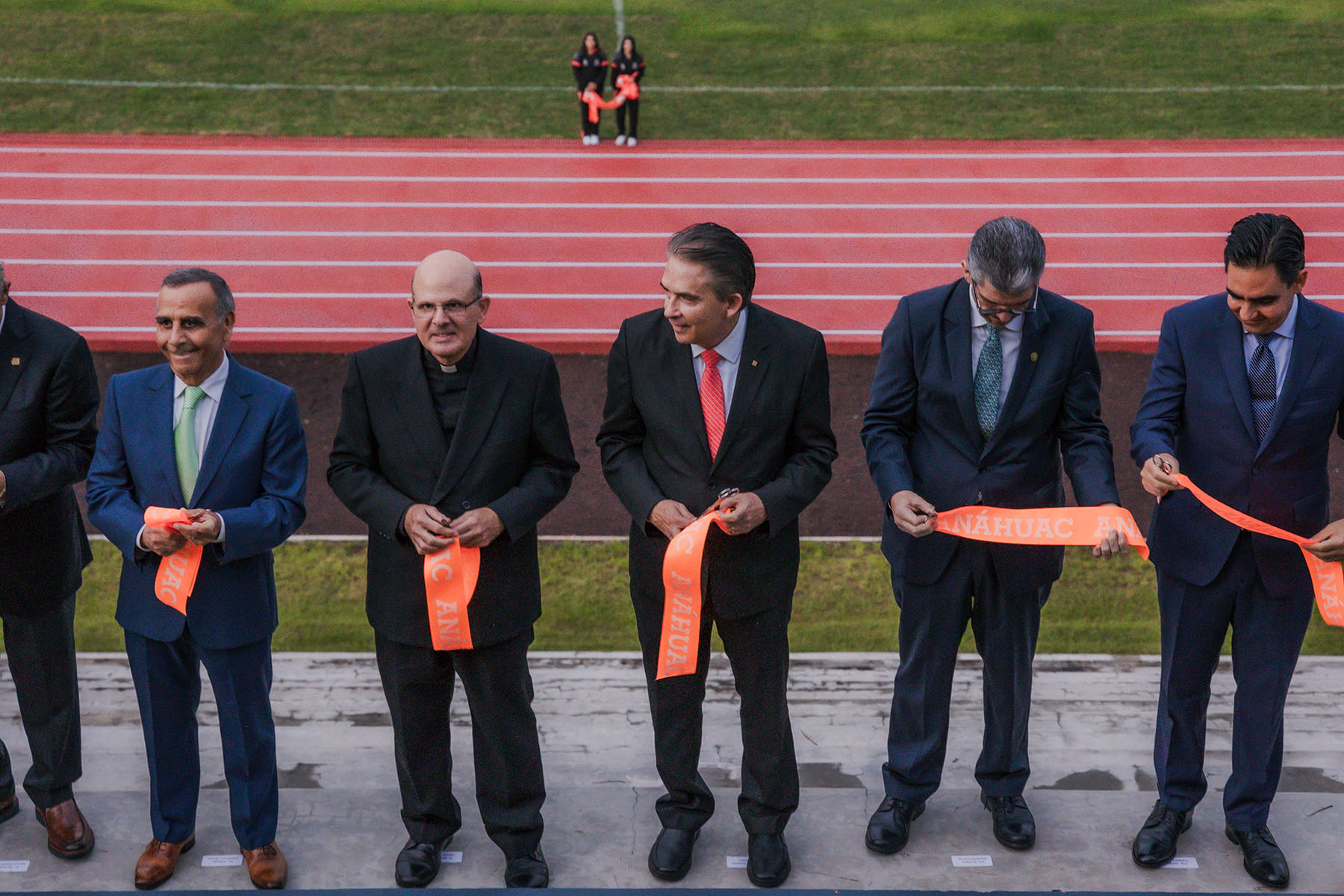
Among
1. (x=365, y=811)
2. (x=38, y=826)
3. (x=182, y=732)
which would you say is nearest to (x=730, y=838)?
(x=365, y=811)

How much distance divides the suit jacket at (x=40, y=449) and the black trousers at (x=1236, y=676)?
137 inches

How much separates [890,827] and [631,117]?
35.6 feet

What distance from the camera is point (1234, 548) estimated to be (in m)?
3.92

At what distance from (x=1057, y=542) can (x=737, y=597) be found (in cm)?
98

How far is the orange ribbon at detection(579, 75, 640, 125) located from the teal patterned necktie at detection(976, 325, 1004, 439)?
1036 cm

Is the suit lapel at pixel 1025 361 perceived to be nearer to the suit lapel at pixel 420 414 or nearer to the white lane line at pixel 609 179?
the suit lapel at pixel 420 414

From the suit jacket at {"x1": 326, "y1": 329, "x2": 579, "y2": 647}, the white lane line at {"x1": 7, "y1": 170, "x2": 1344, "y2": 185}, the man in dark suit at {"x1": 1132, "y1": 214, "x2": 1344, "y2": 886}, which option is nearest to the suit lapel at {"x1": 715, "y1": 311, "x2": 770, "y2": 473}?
the suit jacket at {"x1": 326, "y1": 329, "x2": 579, "y2": 647}

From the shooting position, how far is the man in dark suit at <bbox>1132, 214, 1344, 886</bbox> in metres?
3.77

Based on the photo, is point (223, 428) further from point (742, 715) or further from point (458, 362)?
point (742, 715)

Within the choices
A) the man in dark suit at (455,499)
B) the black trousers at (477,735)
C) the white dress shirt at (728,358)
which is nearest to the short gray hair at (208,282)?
the man in dark suit at (455,499)

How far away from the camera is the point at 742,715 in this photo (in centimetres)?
406

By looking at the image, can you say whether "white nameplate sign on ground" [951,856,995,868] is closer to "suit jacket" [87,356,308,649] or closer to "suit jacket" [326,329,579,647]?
"suit jacket" [326,329,579,647]

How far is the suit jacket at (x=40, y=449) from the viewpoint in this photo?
389 centimetres

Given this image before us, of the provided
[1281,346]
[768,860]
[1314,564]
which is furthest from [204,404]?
[1314,564]
